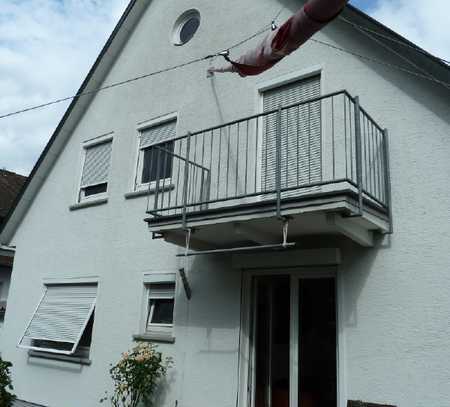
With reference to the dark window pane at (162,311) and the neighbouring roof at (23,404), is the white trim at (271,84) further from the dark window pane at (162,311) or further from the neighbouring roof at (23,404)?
the neighbouring roof at (23,404)

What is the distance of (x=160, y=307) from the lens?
8.12 meters

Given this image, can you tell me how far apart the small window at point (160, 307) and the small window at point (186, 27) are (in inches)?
171

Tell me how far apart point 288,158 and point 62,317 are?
17.4 ft

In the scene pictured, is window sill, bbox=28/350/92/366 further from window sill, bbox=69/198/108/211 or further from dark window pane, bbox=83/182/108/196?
dark window pane, bbox=83/182/108/196

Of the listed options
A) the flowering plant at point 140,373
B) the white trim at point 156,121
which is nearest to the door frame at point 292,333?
the flowering plant at point 140,373

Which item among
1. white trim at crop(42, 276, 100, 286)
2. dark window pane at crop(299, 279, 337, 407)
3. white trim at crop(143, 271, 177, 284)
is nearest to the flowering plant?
white trim at crop(143, 271, 177, 284)

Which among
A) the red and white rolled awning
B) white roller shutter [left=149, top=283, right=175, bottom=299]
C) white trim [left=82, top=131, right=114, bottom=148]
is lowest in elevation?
white roller shutter [left=149, top=283, right=175, bottom=299]

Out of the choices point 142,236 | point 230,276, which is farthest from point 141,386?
point 142,236

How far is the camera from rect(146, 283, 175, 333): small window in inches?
312

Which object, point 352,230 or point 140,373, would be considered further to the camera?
point 140,373

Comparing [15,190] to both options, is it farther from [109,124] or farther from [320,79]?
[320,79]

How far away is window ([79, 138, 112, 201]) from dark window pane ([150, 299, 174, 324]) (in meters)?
2.63

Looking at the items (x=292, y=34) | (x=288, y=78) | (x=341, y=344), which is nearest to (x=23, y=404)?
(x=341, y=344)

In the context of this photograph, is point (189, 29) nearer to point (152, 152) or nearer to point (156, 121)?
point (156, 121)
